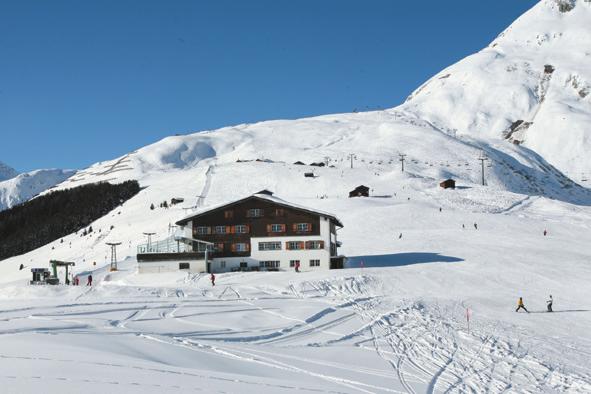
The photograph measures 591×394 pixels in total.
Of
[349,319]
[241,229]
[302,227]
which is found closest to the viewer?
[349,319]

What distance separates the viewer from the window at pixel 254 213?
182 ft

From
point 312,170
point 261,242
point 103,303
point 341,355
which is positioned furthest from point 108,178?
point 341,355

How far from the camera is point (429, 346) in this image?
2267 centimetres

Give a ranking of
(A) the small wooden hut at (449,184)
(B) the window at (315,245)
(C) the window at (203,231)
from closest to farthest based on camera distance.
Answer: (B) the window at (315,245) → (C) the window at (203,231) → (A) the small wooden hut at (449,184)

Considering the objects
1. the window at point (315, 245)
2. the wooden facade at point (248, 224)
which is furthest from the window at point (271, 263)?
the window at point (315, 245)

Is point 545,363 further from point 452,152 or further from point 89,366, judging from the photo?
point 452,152

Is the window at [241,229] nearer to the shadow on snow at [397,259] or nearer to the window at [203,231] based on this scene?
the window at [203,231]

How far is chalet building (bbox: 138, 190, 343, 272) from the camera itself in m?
53.1

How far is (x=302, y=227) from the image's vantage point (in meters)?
54.6

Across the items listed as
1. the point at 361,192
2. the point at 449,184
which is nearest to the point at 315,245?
the point at 361,192

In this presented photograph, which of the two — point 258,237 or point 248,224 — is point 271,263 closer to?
point 258,237

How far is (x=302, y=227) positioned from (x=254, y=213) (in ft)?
14.9

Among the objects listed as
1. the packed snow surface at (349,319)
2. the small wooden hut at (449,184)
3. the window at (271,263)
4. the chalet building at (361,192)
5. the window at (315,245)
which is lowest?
the packed snow surface at (349,319)

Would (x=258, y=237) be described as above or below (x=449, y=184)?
below
